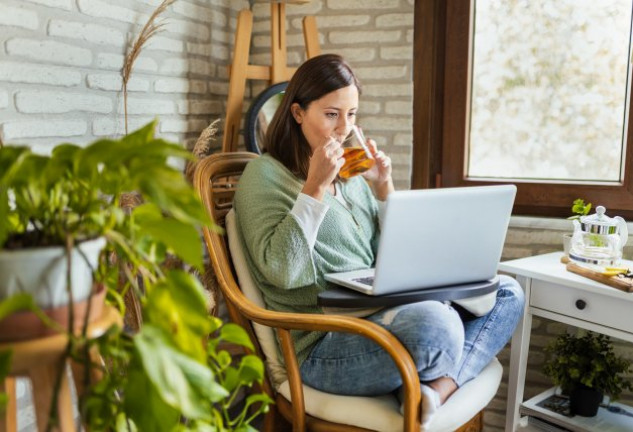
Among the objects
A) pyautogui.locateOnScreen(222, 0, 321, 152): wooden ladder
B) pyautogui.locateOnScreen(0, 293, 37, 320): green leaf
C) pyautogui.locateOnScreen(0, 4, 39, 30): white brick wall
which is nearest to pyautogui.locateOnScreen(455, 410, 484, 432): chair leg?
pyautogui.locateOnScreen(0, 293, 37, 320): green leaf

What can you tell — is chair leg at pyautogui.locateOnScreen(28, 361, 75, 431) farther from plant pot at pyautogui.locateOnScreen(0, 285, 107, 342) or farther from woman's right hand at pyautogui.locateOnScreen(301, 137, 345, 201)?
woman's right hand at pyautogui.locateOnScreen(301, 137, 345, 201)

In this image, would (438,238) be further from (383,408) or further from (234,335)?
(234,335)

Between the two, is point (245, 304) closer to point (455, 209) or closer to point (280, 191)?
point (280, 191)

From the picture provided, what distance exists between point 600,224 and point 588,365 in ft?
1.54

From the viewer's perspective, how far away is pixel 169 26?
82.0 inches

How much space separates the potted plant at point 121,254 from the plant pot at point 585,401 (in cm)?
150

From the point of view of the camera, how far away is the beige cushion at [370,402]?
1.40 metres

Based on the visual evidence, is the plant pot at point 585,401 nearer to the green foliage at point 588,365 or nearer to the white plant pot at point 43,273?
the green foliage at point 588,365

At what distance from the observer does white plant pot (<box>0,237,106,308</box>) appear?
0.73 m

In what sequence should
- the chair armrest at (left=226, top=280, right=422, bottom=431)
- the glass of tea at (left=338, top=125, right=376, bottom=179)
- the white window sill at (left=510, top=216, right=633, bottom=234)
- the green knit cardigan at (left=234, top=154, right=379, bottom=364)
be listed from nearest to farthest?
1. the chair armrest at (left=226, top=280, right=422, bottom=431)
2. the green knit cardigan at (left=234, top=154, right=379, bottom=364)
3. the glass of tea at (left=338, top=125, right=376, bottom=179)
4. the white window sill at (left=510, top=216, right=633, bottom=234)

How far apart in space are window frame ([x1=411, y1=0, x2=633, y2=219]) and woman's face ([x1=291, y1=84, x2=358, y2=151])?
62 centimetres

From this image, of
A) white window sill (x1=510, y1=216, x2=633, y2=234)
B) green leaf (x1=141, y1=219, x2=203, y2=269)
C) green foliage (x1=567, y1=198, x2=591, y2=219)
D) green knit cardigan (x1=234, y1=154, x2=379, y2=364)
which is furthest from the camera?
white window sill (x1=510, y1=216, x2=633, y2=234)

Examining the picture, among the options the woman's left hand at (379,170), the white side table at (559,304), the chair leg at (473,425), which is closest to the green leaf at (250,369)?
the chair leg at (473,425)

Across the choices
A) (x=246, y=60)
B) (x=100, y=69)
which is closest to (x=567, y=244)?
(x=246, y=60)
